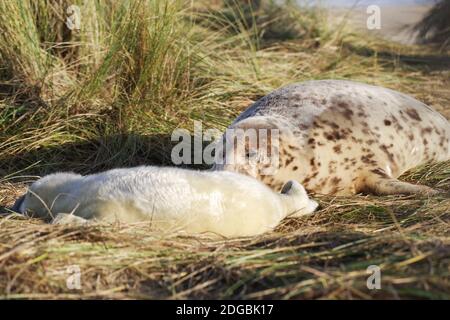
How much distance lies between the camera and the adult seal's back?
3686 millimetres

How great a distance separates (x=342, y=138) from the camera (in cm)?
390

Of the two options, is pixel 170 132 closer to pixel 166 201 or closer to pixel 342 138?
pixel 342 138

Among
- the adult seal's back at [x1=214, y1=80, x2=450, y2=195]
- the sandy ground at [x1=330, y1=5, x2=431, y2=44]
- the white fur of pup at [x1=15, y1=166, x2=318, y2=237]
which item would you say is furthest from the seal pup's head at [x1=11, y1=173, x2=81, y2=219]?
the sandy ground at [x1=330, y1=5, x2=431, y2=44]

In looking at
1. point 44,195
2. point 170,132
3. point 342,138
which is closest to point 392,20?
point 170,132

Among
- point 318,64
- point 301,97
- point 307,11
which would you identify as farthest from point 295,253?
point 307,11

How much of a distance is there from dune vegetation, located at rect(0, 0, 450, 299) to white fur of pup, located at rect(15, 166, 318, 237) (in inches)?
3.2

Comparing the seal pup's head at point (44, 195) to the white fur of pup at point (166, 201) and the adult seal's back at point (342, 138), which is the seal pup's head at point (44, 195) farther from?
the adult seal's back at point (342, 138)

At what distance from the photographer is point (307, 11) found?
316 inches

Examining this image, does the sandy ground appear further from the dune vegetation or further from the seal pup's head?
the seal pup's head

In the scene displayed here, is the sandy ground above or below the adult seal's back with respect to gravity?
above

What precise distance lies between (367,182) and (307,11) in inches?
179

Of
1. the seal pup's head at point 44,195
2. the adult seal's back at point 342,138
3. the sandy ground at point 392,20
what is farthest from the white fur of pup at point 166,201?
the sandy ground at point 392,20

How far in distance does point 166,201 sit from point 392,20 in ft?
26.5

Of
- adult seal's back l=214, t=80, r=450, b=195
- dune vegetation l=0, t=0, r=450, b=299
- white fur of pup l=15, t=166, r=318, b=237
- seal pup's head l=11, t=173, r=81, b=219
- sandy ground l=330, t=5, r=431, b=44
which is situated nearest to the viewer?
dune vegetation l=0, t=0, r=450, b=299
